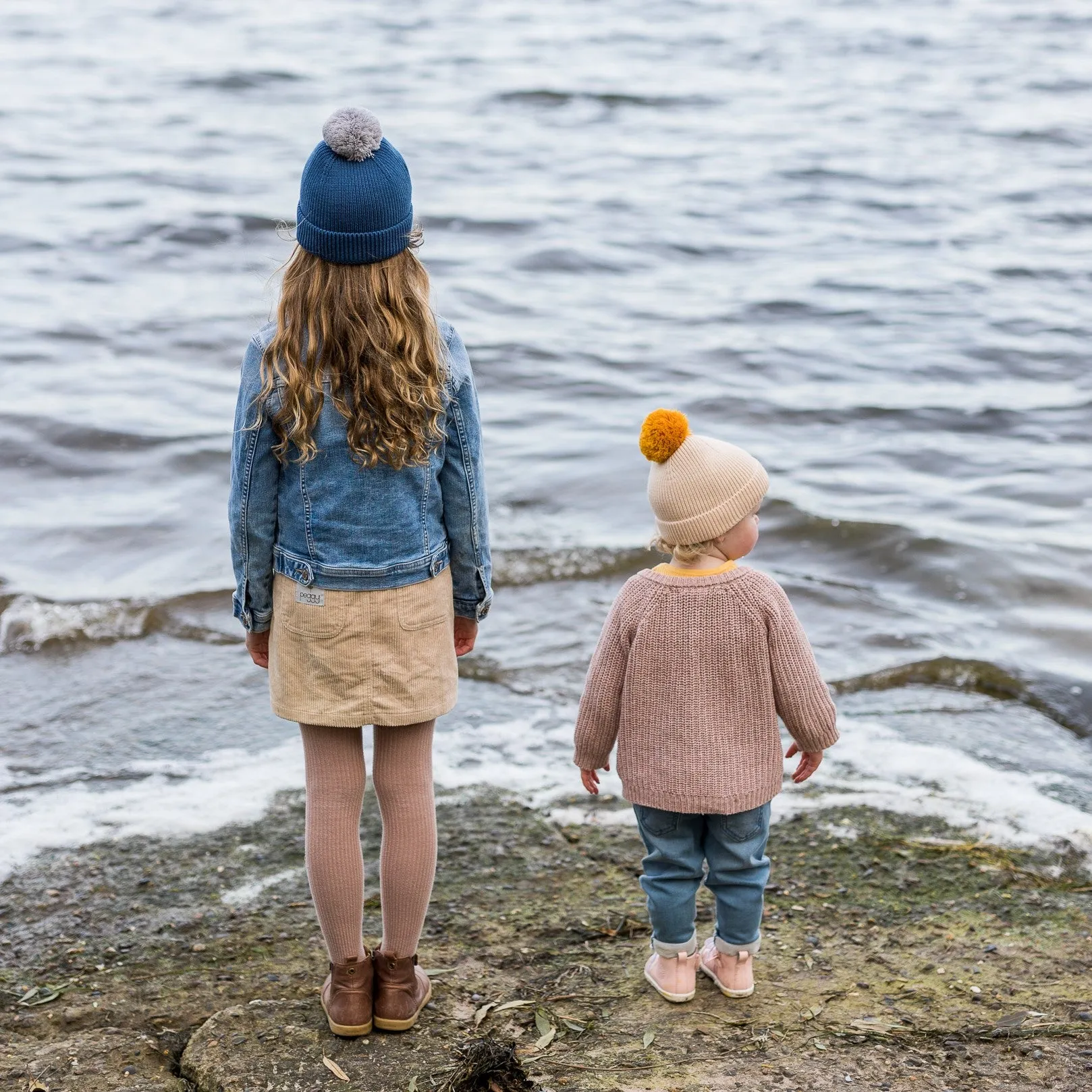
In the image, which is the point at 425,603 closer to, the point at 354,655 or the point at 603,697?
the point at 354,655

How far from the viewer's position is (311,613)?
2.76 m

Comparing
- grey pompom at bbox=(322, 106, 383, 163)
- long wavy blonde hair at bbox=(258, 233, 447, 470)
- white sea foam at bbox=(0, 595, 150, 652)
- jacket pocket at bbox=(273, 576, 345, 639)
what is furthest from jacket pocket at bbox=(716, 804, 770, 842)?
white sea foam at bbox=(0, 595, 150, 652)

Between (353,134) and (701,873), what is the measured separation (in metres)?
1.72

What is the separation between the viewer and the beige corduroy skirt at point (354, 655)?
275cm

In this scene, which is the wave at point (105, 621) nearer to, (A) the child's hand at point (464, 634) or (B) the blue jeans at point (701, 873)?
(A) the child's hand at point (464, 634)

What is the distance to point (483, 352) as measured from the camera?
965 centimetres

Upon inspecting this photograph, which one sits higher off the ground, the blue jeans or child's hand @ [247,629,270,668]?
child's hand @ [247,629,270,668]

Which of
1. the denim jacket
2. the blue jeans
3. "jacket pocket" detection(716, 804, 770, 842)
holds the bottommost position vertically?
the blue jeans

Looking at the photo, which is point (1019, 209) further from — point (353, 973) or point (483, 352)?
point (353, 973)

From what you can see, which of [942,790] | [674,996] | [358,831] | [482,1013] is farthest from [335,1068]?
[942,790]

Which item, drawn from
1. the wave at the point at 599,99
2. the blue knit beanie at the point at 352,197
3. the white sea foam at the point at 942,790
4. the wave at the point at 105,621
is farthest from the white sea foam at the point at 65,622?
the wave at the point at 599,99

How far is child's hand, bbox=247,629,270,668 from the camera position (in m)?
2.96

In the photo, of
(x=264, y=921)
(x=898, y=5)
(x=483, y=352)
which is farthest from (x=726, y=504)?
(x=898, y=5)

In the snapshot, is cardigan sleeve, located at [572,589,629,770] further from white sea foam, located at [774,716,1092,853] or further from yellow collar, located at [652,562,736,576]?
white sea foam, located at [774,716,1092,853]
